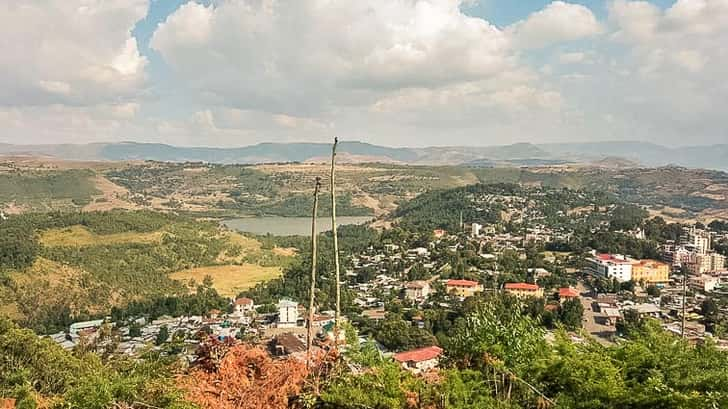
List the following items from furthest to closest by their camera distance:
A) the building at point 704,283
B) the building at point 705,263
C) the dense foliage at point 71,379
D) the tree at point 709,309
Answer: the building at point 705,263 → the building at point 704,283 → the tree at point 709,309 → the dense foliage at point 71,379

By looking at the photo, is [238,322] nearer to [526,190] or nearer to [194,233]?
[194,233]

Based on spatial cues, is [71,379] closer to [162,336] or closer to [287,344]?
[287,344]

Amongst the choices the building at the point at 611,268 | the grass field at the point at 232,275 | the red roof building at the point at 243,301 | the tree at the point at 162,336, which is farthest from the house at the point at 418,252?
the tree at the point at 162,336

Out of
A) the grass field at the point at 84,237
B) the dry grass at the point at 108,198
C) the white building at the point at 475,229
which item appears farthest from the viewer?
the dry grass at the point at 108,198

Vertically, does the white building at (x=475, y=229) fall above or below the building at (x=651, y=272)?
above

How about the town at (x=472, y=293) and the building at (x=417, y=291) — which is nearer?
the town at (x=472, y=293)

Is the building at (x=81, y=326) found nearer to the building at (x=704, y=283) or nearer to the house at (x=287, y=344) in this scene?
the house at (x=287, y=344)

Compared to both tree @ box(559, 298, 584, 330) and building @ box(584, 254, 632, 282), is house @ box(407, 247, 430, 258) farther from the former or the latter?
tree @ box(559, 298, 584, 330)

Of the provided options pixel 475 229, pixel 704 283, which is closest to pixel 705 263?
pixel 704 283
